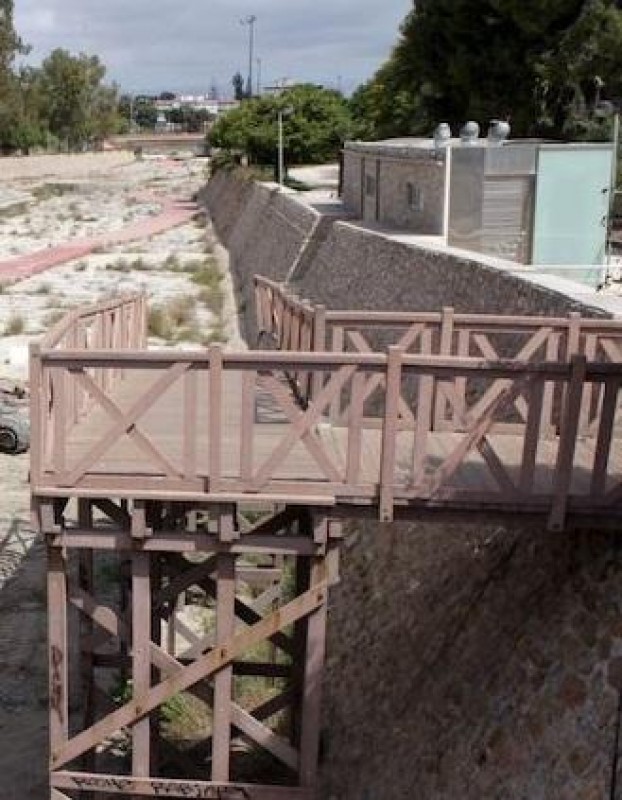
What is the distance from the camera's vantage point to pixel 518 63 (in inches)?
1345

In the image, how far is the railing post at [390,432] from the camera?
20.6ft

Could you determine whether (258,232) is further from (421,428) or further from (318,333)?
(421,428)

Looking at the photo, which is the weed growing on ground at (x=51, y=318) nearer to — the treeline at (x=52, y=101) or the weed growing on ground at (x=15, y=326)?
the weed growing on ground at (x=15, y=326)

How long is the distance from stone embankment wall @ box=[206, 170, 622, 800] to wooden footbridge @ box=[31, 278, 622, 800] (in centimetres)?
44

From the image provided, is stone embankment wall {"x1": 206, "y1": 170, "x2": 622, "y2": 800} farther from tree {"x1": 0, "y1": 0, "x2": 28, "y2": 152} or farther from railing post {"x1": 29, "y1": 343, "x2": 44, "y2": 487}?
tree {"x1": 0, "y1": 0, "x2": 28, "y2": 152}

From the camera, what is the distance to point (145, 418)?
317 inches

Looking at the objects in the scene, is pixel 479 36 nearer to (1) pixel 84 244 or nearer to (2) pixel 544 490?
(1) pixel 84 244

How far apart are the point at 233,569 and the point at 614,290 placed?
32.7 ft

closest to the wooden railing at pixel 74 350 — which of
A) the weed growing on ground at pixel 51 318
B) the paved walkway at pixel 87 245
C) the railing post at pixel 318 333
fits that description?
the railing post at pixel 318 333

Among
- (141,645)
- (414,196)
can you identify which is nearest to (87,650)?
(141,645)

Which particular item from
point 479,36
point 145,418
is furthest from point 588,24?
point 145,418

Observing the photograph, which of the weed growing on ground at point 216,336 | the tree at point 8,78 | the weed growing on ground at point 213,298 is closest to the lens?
the weed growing on ground at point 216,336

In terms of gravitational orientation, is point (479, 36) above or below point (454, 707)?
above

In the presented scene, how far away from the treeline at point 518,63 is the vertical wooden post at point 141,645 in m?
25.3
